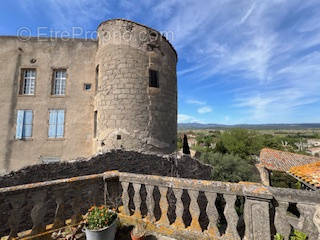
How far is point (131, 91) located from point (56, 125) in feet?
17.1

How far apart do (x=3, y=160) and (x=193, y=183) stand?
11.4 meters

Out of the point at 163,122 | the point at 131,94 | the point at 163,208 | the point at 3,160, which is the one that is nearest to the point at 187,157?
the point at 163,122

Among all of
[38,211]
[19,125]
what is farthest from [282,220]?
[19,125]

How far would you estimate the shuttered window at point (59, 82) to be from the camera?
962cm

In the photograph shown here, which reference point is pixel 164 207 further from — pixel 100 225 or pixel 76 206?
pixel 76 206

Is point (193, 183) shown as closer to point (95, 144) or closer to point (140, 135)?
point (140, 135)

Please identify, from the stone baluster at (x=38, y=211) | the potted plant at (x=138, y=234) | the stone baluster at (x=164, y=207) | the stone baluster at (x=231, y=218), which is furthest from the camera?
the stone baluster at (x=164, y=207)

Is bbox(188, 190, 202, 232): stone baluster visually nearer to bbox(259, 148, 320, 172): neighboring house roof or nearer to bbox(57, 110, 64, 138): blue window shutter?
bbox(57, 110, 64, 138): blue window shutter

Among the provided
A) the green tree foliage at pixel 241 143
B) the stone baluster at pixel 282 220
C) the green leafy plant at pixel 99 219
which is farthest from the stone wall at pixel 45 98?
the green tree foliage at pixel 241 143

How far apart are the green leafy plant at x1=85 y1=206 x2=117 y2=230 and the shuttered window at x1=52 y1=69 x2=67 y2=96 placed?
29.9 feet

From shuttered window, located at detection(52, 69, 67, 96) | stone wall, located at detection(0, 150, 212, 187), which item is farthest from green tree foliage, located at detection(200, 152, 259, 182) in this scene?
shuttered window, located at detection(52, 69, 67, 96)

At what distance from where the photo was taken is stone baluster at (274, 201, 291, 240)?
198 cm

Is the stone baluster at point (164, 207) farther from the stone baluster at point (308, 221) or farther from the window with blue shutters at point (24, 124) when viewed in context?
the window with blue shutters at point (24, 124)

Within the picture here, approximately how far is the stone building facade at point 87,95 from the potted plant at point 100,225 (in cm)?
505
